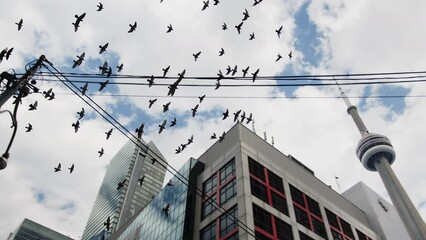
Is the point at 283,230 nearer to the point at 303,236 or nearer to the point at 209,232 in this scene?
the point at 303,236

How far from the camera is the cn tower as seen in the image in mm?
98250

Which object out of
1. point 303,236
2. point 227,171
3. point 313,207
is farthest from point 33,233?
point 303,236

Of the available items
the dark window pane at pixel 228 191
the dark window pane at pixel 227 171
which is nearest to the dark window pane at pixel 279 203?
the dark window pane at pixel 228 191

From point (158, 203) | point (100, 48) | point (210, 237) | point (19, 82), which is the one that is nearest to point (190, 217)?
point (210, 237)

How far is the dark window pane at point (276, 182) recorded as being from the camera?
5239 cm

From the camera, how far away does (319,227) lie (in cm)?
5459

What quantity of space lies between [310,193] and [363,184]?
3535cm

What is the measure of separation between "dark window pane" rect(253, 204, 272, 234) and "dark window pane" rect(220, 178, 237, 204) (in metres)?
3.56

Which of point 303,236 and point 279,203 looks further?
point 279,203

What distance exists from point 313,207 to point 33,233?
14175 cm

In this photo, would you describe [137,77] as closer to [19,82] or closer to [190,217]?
[19,82]

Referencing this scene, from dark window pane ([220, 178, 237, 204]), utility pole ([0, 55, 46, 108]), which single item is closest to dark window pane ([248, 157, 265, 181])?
dark window pane ([220, 178, 237, 204])

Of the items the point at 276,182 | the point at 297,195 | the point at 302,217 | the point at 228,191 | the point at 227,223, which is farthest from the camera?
the point at 297,195

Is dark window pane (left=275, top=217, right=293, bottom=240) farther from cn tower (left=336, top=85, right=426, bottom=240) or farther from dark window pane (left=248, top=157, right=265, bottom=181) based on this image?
cn tower (left=336, top=85, right=426, bottom=240)
